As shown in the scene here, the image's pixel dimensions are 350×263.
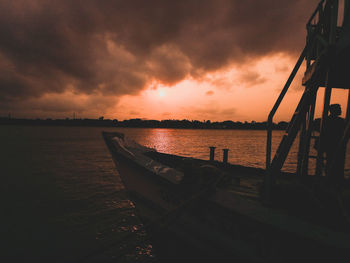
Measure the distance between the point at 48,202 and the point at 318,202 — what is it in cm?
1117

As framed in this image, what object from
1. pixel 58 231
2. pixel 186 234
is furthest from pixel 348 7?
pixel 58 231

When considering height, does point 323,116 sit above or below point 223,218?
above

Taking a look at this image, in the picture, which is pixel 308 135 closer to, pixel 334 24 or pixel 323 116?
pixel 323 116

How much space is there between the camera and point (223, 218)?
10.1ft

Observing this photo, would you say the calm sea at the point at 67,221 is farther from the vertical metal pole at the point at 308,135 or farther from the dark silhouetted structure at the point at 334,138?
the dark silhouetted structure at the point at 334,138

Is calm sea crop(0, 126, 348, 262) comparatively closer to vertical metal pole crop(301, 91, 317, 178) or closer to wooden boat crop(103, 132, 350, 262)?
wooden boat crop(103, 132, 350, 262)

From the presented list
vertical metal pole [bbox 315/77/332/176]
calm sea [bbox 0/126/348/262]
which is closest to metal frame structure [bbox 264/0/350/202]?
vertical metal pole [bbox 315/77/332/176]

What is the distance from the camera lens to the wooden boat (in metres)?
2.29

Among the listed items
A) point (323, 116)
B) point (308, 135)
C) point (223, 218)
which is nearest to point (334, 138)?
point (308, 135)

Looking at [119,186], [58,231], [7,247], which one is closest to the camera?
[7,247]

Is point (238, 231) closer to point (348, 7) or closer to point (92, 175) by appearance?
point (348, 7)

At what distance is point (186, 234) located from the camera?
13.5 ft

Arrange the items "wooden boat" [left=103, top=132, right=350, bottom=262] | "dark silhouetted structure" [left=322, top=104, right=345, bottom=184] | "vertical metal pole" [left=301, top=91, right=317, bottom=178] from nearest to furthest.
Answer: "wooden boat" [left=103, top=132, right=350, bottom=262], "dark silhouetted structure" [left=322, top=104, right=345, bottom=184], "vertical metal pole" [left=301, top=91, right=317, bottom=178]

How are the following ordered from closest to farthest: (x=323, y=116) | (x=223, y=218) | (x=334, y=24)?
(x=223, y=218) → (x=334, y=24) → (x=323, y=116)
